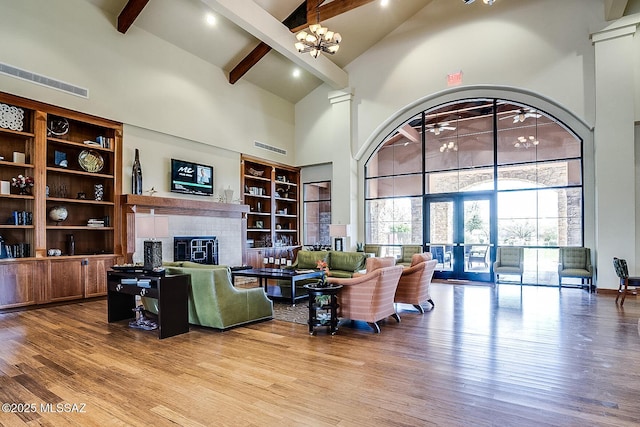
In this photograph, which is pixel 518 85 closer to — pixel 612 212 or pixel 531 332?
pixel 612 212

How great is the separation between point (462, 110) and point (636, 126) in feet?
11.8

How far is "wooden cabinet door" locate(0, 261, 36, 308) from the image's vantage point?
5.93 meters

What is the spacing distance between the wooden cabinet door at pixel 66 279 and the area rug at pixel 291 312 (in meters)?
3.68

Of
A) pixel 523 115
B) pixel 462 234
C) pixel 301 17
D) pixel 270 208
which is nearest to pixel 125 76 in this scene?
pixel 301 17

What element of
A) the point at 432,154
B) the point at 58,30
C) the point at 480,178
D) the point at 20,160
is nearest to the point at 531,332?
the point at 480,178

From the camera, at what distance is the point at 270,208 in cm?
1150

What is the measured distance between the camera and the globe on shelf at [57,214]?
6.76 m

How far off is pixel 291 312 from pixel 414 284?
201 cm

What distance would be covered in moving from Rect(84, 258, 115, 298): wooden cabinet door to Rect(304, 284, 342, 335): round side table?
4.77 m

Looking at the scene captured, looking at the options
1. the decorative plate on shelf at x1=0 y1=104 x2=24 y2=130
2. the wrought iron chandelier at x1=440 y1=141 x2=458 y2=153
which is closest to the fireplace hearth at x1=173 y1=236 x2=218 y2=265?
the decorative plate on shelf at x1=0 y1=104 x2=24 y2=130

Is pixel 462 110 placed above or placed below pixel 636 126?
above

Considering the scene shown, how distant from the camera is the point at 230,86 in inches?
396

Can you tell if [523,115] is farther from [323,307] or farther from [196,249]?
[196,249]

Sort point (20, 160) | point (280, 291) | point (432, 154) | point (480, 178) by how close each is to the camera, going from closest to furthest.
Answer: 1. point (20, 160)
2. point (280, 291)
3. point (480, 178)
4. point (432, 154)
